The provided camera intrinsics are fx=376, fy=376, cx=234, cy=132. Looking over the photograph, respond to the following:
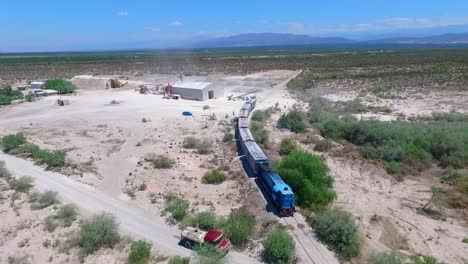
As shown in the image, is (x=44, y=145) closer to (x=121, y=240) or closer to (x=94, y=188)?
(x=94, y=188)

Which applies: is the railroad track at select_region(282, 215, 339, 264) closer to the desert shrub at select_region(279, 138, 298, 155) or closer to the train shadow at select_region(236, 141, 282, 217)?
the train shadow at select_region(236, 141, 282, 217)

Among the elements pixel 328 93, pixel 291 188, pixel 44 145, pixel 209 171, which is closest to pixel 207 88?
pixel 328 93

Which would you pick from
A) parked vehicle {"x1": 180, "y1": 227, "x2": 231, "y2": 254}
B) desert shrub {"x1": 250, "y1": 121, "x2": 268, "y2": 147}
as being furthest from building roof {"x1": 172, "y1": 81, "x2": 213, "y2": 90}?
parked vehicle {"x1": 180, "y1": 227, "x2": 231, "y2": 254}

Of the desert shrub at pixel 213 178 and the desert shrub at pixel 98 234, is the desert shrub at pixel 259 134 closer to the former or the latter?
the desert shrub at pixel 213 178

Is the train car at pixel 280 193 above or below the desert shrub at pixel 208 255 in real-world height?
above

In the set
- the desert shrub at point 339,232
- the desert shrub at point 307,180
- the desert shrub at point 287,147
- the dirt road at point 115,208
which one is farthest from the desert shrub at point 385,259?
the desert shrub at point 287,147

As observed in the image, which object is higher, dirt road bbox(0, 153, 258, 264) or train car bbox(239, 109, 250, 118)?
train car bbox(239, 109, 250, 118)
